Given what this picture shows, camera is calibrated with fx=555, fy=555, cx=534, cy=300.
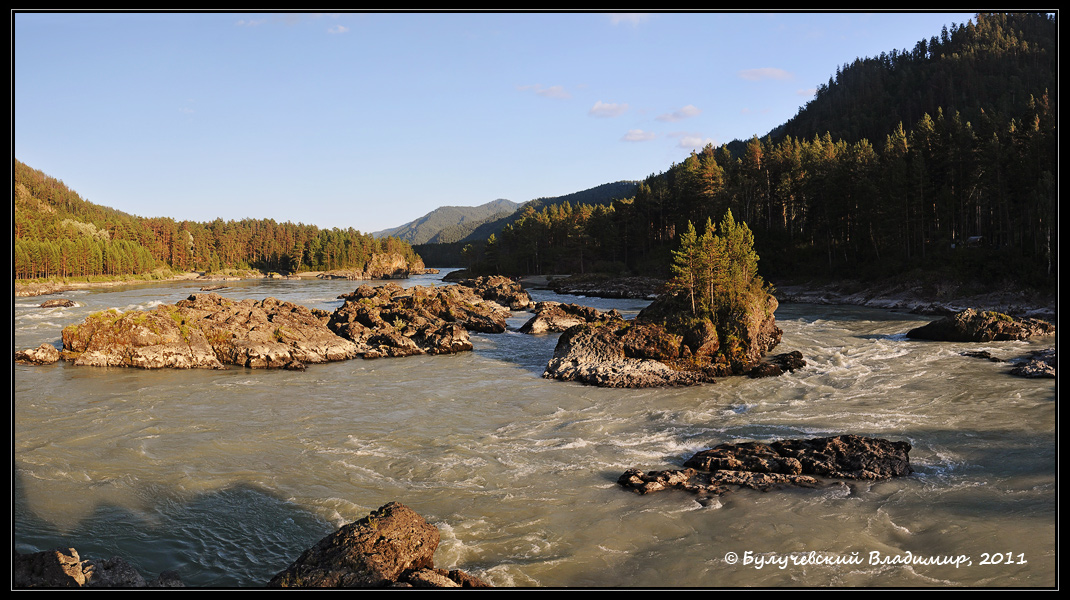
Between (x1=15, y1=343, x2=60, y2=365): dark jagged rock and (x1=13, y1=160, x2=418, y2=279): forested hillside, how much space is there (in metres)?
91.8

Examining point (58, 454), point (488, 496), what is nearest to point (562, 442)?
point (488, 496)

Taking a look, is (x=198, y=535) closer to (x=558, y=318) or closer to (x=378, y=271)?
(x=558, y=318)

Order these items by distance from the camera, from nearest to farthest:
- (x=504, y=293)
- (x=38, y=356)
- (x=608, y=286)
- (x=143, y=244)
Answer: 1. (x=38, y=356)
2. (x=504, y=293)
3. (x=608, y=286)
4. (x=143, y=244)

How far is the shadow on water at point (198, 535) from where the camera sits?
11.9 metres

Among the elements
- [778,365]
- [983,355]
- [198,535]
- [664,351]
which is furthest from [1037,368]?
[198,535]

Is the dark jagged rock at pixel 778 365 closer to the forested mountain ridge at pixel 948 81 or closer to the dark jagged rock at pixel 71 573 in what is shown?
the dark jagged rock at pixel 71 573

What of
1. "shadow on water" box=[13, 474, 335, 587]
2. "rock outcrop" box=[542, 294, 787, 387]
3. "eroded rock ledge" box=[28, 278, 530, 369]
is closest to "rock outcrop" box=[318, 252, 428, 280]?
"eroded rock ledge" box=[28, 278, 530, 369]

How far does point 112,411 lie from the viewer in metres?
23.3

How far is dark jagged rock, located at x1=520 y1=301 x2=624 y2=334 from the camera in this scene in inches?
1864

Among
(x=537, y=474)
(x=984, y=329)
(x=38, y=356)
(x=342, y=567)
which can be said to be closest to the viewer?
(x=342, y=567)

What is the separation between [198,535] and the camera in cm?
1327

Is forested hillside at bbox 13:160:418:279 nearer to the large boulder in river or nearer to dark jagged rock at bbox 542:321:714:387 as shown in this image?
the large boulder in river

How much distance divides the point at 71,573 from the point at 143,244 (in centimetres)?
17390

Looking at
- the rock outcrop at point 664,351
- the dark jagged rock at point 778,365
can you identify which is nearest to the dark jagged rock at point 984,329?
the dark jagged rock at point 778,365
